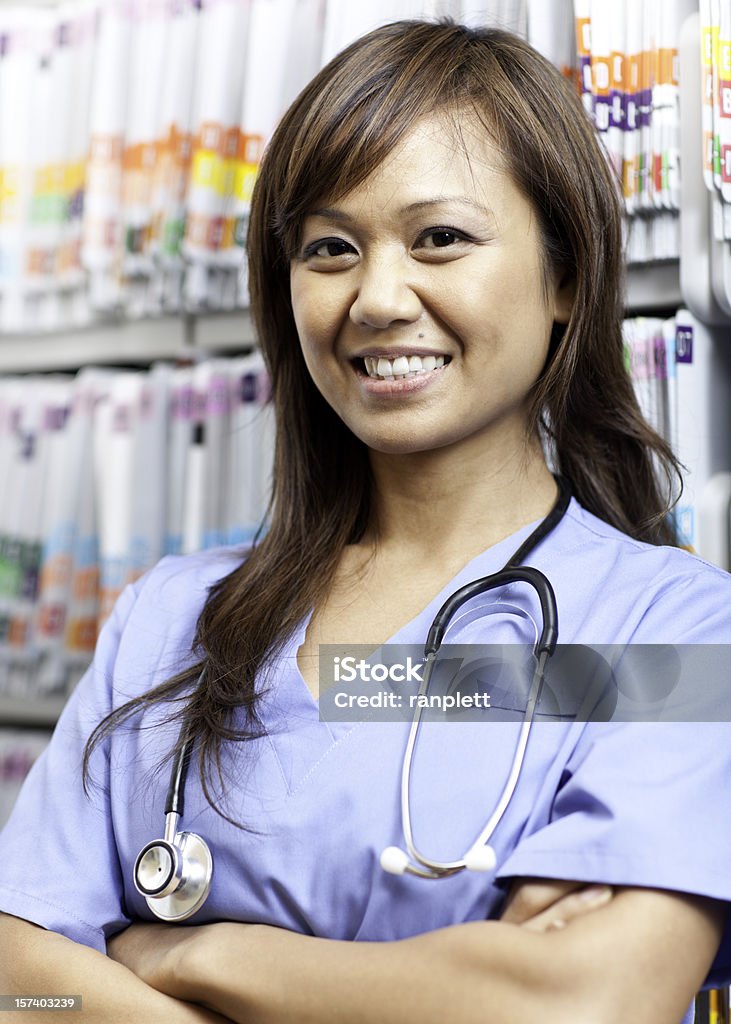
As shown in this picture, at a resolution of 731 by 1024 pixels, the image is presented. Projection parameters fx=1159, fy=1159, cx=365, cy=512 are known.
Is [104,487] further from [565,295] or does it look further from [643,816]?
[643,816]

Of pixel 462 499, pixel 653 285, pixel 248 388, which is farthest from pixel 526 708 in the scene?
pixel 248 388

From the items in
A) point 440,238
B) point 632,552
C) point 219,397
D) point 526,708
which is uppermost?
point 440,238

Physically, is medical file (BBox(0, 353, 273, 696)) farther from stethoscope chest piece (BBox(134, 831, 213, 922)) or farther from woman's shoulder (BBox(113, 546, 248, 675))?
stethoscope chest piece (BBox(134, 831, 213, 922))

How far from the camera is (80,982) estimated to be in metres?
0.95

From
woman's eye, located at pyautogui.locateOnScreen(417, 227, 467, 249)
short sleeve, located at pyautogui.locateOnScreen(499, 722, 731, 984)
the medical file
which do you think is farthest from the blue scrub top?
the medical file

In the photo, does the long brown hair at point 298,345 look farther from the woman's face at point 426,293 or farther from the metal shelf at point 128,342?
the metal shelf at point 128,342

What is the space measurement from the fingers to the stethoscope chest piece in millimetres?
280

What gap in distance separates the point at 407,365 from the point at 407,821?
0.39 m

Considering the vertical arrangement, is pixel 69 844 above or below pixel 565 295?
below

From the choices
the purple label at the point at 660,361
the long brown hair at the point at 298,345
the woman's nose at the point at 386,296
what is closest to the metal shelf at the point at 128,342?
the long brown hair at the point at 298,345

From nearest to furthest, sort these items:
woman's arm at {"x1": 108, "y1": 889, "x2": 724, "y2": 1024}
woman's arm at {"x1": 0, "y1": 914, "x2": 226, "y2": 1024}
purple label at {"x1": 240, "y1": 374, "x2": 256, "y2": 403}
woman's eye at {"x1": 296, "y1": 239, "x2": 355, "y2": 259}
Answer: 1. woman's arm at {"x1": 108, "y1": 889, "x2": 724, "y2": 1024}
2. woman's arm at {"x1": 0, "y1": 914, "x2": 226, "y2": 1024}
3. woman's eye at {"x1": 296, "y1": 239, "x2": 355, "y2": 259}
4. purple label at {"x1": 240, "y1": 374, "x2": 256, "y2": 403}

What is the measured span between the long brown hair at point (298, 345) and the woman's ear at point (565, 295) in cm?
1

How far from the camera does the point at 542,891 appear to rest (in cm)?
85

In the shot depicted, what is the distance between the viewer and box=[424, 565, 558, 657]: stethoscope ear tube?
3.10 ft
